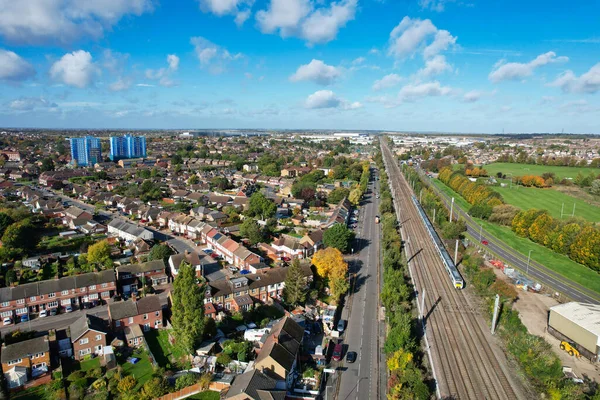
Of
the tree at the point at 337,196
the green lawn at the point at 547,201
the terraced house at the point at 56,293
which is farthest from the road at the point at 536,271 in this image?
the terraced house at the point at 56,293

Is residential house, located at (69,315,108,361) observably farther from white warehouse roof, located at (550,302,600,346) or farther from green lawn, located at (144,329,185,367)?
white warehouse roof, located at (550,302,600,346)

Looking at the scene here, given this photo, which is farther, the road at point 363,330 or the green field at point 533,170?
the green field at point 533,170

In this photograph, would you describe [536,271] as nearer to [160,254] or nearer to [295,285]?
[295,285]

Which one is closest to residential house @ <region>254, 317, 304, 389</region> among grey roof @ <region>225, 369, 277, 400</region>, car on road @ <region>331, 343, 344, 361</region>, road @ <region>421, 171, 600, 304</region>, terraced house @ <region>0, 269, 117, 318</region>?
grey roof @ <region>225, 369, 277, 400</region>

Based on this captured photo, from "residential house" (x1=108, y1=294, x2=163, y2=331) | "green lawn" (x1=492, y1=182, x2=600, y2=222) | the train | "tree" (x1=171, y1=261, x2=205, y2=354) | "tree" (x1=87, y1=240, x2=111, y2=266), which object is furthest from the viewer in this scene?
"green lawn" (x1=492, y1=182, x2=600, y2=222)

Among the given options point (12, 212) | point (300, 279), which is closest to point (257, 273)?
point (300, 279)

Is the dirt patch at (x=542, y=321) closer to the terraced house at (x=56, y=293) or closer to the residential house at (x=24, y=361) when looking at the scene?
the residential house at (x=24, y=361)
